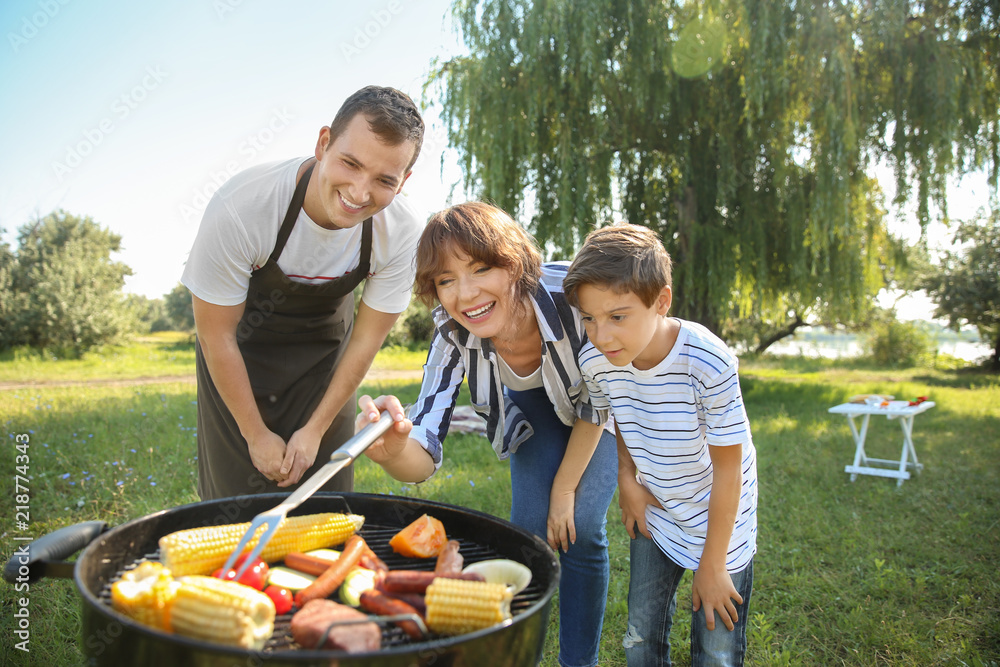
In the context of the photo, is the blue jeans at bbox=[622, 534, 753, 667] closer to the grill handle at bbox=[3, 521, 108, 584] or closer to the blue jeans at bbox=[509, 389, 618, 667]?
the blue jeans at bbox=[509, 389, 618, 667]

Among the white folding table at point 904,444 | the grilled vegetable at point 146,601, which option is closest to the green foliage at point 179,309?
the white folding table at point 904,444

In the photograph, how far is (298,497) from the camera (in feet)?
4.41

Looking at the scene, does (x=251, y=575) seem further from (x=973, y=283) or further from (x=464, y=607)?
(x=973, y=283)

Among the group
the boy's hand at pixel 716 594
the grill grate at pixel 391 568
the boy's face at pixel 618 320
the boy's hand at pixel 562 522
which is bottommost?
the boy's hand at pixel 716 594

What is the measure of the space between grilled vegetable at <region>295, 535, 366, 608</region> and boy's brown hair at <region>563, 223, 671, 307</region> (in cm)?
92

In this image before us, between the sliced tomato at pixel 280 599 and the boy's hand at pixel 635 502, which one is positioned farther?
the boy's hand at pixel 635 502

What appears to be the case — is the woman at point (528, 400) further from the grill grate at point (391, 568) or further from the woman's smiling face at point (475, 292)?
the grill grate at point (391, 568)

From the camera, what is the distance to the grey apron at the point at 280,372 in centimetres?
247

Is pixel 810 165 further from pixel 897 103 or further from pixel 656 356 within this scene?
pixel 656 356

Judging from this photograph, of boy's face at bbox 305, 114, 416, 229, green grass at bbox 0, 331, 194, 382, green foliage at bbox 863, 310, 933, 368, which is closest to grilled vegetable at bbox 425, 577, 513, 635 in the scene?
boy's face at bbox 305, 114, 416, 229

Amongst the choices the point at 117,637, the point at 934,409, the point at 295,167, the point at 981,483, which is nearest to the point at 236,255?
the point at 295,167

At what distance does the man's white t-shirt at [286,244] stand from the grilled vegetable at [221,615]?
125cm

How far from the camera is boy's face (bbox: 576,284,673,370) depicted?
1734mm

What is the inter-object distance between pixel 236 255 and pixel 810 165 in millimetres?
7568
